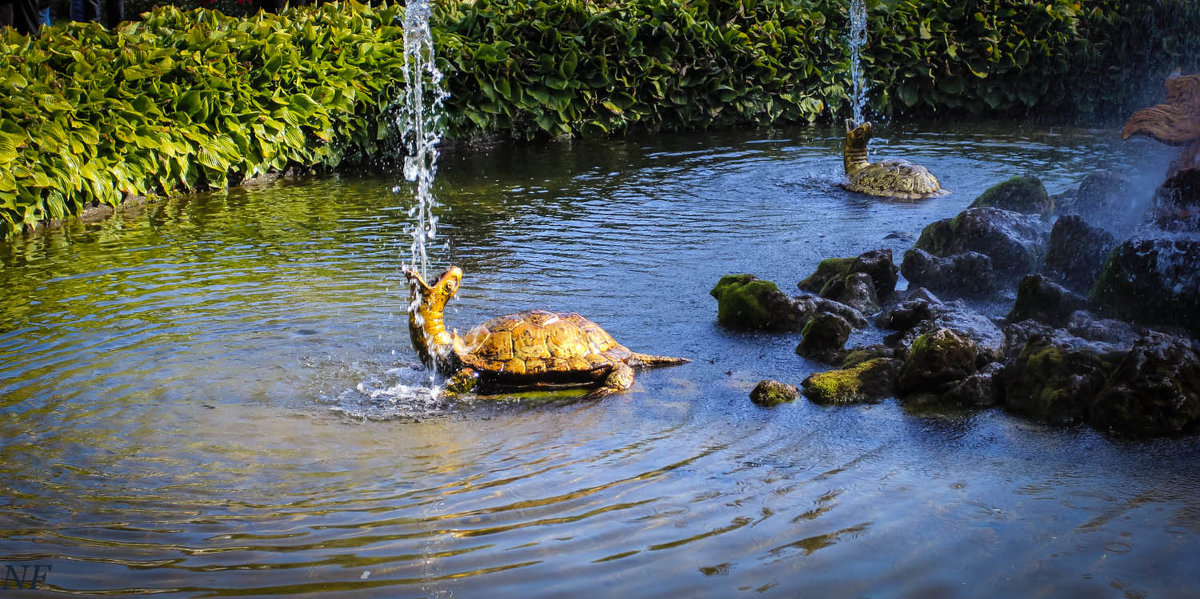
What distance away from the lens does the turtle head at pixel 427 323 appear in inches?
247

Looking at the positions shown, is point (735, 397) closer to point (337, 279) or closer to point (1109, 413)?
point (1109, 413)

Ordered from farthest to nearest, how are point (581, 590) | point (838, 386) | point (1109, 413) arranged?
point (838, 386) → point (1109, 413) → point (581, 590)

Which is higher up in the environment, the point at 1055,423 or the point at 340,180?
the point at 340,180

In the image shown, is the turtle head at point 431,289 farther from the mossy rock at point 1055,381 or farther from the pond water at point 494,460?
the mossy rock at point 1055,381

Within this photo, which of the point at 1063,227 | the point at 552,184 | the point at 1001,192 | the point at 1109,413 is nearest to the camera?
the point at 1109,413

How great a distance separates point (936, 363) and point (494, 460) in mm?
2637

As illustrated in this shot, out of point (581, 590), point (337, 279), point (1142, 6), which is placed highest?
point (1142, 6)

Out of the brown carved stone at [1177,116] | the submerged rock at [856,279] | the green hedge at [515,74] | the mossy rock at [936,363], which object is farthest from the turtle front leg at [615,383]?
the green hedge at [515,74]

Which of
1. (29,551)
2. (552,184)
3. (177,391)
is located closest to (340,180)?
(552,184)

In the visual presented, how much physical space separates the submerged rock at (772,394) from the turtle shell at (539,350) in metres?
0.92

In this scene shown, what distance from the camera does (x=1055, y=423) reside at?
5.52 meters

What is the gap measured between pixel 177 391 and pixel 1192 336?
6.45 m

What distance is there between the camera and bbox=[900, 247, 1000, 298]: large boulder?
8094 mm

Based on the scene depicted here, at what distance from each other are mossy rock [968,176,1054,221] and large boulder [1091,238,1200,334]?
3.00 m
